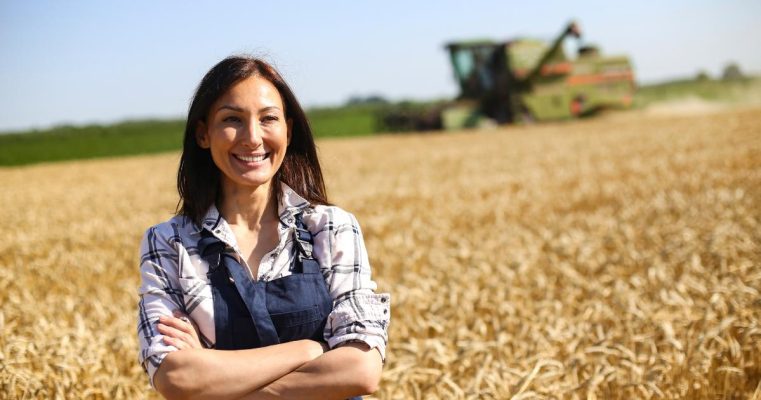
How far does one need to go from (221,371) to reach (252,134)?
0.70m

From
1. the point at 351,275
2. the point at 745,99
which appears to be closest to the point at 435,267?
the point at 351,275

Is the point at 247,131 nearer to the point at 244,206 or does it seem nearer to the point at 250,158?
the point at 250,158

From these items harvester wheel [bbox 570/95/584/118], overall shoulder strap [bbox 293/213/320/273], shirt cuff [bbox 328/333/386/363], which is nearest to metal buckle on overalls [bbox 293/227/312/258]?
overall shoulder strap [bbox 293/213/320/273]

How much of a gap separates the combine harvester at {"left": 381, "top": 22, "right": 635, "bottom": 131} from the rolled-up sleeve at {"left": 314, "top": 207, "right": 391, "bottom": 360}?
2546 cm

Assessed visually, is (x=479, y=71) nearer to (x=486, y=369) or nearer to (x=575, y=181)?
(x=575, y=181)

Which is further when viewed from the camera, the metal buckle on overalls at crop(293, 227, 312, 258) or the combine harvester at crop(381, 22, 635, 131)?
the combine harvester at crop(381, 22, 635, 131)

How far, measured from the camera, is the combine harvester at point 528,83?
1069 inches

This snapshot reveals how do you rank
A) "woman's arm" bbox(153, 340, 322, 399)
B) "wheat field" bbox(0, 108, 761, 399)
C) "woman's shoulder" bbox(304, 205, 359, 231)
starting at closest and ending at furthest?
1. "woman's arm" bbox(153, 340, 322, 399)
2. "woman's shoulder" bbox(304, 205, 359, 231)
3. "wheat field" bbox(0, 108, 761, 399)

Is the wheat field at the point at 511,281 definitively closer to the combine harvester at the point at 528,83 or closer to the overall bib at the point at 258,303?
the overall bib at the point at 258,303

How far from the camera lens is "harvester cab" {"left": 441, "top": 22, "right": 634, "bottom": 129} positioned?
2714 centimetres

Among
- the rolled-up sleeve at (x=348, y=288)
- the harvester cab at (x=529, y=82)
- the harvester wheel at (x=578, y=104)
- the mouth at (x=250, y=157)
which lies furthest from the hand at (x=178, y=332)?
the harvester wheel at (x=578, y=104)

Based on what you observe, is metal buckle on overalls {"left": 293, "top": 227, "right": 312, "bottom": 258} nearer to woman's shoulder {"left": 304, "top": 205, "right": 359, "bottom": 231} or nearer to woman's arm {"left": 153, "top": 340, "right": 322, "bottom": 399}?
woman's shoulder {"left": 304, "top": 205, "right": 359, "bottom": 231}

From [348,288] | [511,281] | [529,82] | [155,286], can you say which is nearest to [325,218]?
[348,288]

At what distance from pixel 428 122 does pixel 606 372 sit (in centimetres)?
2586
